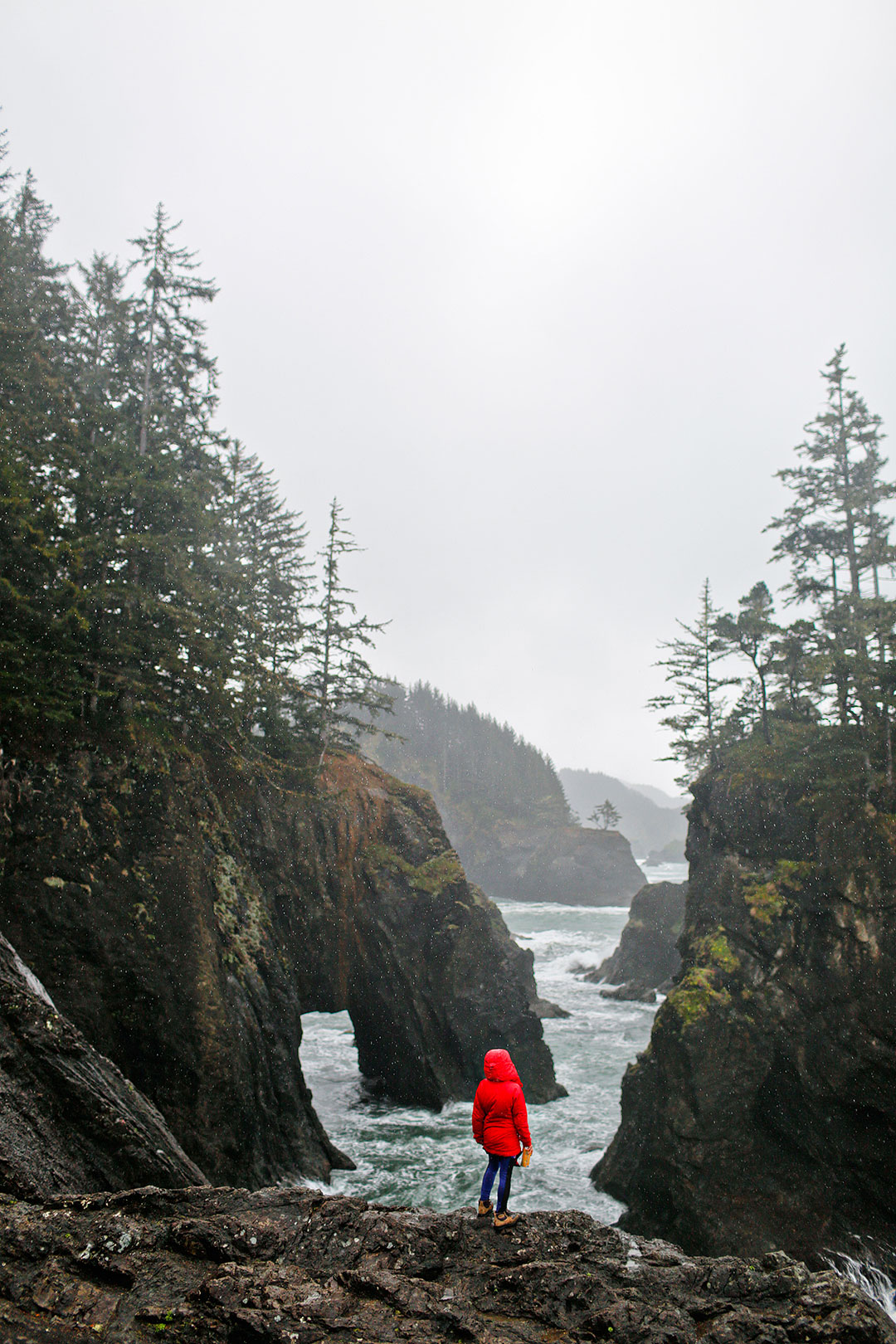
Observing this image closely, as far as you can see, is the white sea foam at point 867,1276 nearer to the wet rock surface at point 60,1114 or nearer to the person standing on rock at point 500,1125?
the person standing on rock at point 500,1125

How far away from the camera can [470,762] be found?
3967 inches

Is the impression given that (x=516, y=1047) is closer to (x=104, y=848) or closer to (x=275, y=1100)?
(x=275, y=1100)

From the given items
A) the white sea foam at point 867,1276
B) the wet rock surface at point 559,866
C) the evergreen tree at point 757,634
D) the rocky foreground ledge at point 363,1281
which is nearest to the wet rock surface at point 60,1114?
the rocky foreground ledge at point 363,1281

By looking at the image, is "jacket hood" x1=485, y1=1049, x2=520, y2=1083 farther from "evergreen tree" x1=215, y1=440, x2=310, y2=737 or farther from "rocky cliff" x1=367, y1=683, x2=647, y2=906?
"rocky cliff" x1=367, y1=683, x2=647, y2=906

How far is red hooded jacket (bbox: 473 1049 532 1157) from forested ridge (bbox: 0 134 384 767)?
840 centimetres

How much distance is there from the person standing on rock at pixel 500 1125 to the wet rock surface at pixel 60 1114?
3829mm

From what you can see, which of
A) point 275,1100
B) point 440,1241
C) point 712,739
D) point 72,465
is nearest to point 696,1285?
point 440,1241

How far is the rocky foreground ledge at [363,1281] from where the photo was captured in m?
4.53

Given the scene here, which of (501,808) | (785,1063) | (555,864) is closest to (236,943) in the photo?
(785,1063)

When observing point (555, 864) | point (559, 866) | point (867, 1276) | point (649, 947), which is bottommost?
point (559, 866)

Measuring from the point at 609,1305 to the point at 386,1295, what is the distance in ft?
6.46

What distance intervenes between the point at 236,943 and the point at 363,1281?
9.18m

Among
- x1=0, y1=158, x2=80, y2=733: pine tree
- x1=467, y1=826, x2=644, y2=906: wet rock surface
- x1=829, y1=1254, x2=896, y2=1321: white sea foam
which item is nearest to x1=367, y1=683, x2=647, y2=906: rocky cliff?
x1=467, y1=826, x2=644, y2=906: wet rock surface

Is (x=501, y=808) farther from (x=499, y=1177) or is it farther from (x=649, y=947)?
(x=499, y=1177)
